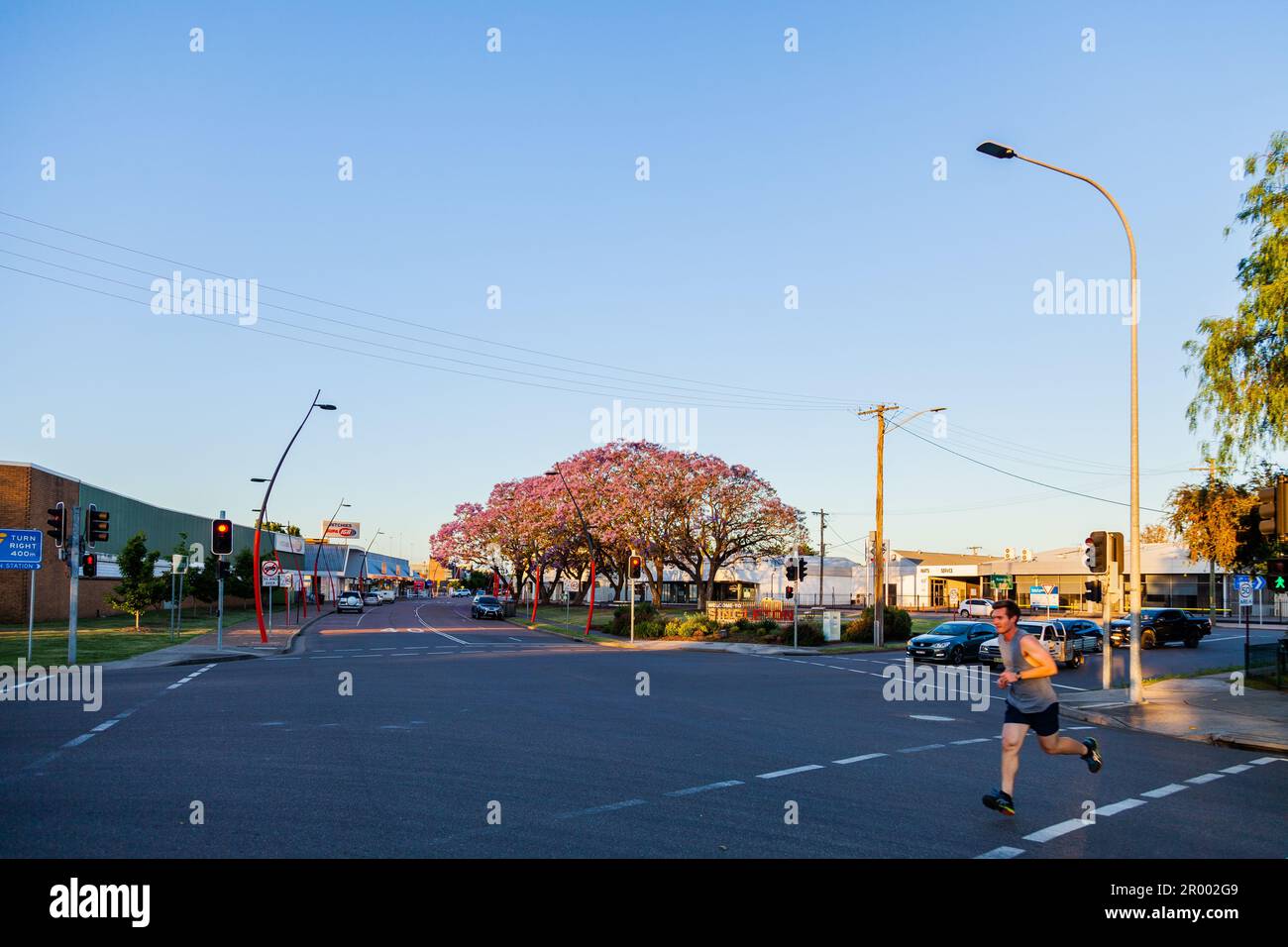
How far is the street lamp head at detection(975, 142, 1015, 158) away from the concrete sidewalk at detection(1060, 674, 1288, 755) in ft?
33.8

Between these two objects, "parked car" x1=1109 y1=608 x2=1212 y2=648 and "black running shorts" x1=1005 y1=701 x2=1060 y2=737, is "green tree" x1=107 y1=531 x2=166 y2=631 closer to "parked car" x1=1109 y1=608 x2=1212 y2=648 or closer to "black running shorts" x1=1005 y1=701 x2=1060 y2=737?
"parked car" x1=1109 y1=608 x2=1212 y2=648

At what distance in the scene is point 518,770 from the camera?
1007 centimetres

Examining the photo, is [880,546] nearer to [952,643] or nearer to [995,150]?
[952,643]

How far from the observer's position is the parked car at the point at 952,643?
30094mm

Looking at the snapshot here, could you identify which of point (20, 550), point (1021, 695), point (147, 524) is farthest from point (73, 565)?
point (147, 524)

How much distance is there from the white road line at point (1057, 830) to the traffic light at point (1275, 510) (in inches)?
313

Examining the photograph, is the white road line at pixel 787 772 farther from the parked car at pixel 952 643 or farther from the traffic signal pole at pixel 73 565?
the parked car at pixel 952 643

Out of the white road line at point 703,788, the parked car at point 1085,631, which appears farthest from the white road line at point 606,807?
the parked car at point 1085,631

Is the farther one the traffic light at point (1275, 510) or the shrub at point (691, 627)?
the shrub at point (691, 627)
